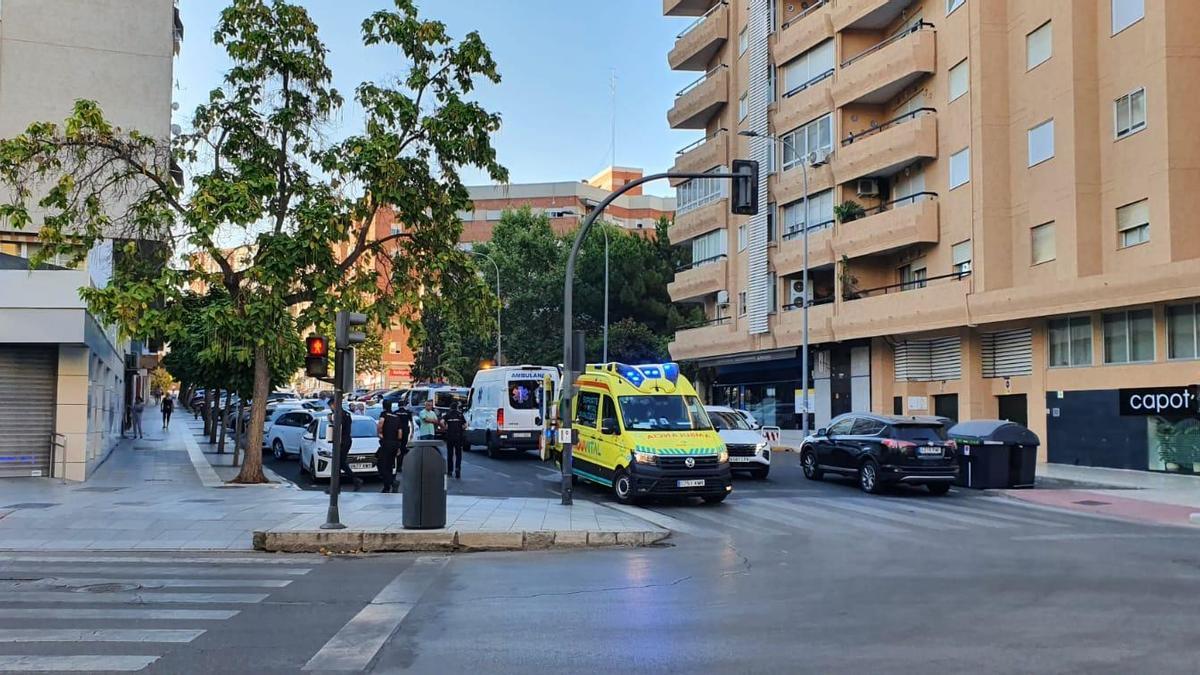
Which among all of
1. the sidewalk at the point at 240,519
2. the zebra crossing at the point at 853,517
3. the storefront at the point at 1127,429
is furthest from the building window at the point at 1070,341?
the sidewalk at the point at 240,519

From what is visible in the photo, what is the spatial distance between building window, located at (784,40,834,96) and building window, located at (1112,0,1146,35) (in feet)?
43.3

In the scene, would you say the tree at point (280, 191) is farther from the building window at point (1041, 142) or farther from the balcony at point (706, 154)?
the balcony at point (706, 154)

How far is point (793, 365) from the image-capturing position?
1656 inches

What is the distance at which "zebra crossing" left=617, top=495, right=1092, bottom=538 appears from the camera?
48.2 ft

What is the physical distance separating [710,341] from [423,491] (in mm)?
34489

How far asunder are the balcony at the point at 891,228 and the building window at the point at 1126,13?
27.2ft

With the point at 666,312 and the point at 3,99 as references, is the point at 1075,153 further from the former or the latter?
the point at 666,312

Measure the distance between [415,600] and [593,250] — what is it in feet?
160

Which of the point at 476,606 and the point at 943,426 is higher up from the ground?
the point at 943,426

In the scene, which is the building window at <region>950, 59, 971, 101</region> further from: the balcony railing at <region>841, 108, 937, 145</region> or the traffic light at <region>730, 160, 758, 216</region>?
the traffic light at <region>730, 160, 758, 216</region>

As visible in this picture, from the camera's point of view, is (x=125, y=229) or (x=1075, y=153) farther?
(x=1075, y=153)

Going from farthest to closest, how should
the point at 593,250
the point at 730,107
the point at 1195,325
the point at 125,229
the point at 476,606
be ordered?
1. the point at 593,250
2. the point at 730,107
3. the point at 1195,325
4. the point at 125,229
5. the point at 476,606

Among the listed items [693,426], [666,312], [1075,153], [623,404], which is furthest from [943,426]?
[666,312]

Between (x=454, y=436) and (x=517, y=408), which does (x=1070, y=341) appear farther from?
(x=454, y=436)
